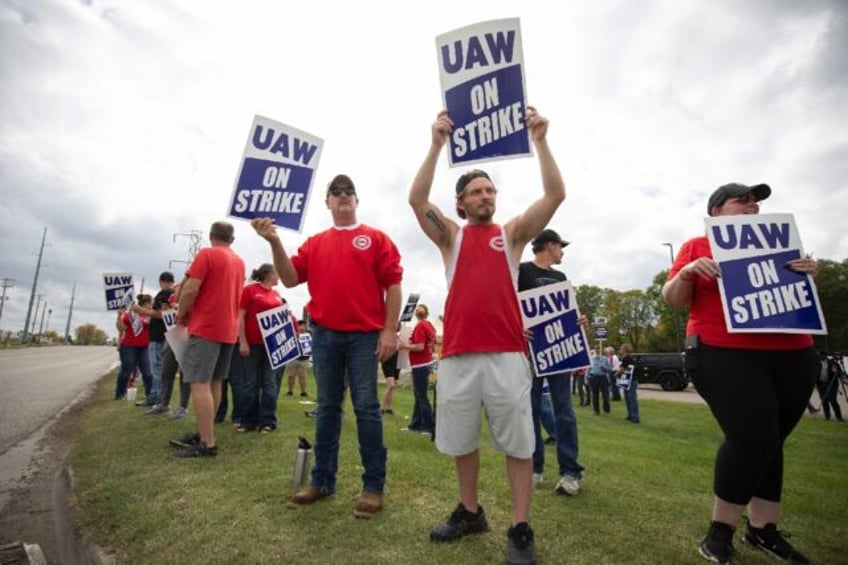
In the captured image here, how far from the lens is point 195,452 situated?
178 inches

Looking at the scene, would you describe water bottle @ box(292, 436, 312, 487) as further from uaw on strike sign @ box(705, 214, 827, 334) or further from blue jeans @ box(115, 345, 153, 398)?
blue jeans @ box(115, 345, 153, 398)

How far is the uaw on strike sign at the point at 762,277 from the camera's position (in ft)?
8.37

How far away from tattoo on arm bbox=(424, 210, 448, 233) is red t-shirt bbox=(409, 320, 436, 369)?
Result: 17.7ft

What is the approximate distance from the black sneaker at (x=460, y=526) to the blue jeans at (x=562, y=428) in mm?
1257

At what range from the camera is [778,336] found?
8.59ft

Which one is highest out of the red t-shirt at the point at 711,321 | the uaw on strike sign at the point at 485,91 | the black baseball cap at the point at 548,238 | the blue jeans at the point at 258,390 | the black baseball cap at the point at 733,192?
the uaw on strike sign at the point at 485,91

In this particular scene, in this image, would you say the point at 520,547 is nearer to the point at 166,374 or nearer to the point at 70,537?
the point at 70,537

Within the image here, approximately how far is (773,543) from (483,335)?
2.12m

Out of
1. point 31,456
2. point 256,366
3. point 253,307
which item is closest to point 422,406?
point 256,366

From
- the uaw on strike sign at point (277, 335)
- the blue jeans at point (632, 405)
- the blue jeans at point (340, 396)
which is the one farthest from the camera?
the blue jeans at point (632, 405)

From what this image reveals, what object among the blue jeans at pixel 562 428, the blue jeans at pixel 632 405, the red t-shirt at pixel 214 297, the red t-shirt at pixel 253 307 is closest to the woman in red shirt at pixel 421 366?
the red t-shirt at pixel 253 307

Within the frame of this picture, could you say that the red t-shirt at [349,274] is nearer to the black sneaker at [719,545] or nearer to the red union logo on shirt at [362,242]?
the red union logo on shirt at [362,242]

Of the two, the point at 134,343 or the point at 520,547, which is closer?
the point at 520,547

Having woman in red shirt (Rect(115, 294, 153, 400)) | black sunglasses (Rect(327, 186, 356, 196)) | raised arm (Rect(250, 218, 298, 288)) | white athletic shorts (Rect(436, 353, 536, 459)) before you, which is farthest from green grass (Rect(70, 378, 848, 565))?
woman in red shirt (Rect(115, 294, 153, 400))
